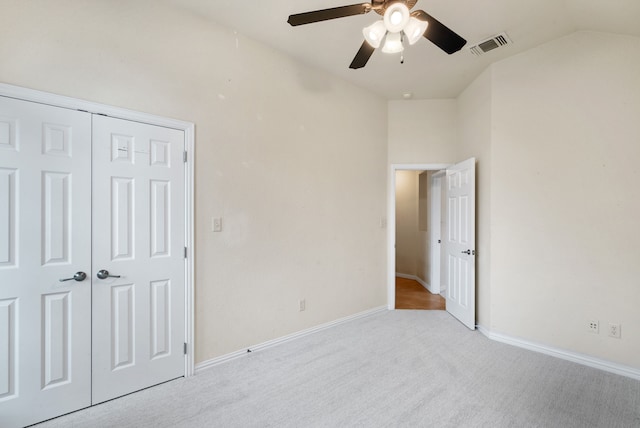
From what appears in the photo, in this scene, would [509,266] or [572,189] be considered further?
[509,266]

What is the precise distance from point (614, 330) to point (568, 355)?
0.46 m

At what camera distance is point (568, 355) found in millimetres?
2816

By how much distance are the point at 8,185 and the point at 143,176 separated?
73cm

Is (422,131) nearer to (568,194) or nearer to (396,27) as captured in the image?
(568,194)

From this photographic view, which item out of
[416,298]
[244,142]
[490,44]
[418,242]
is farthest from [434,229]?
[244,142]

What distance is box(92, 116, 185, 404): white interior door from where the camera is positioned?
2.10 meters

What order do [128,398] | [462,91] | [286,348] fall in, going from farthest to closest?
[462,91] < [286,348] < [128,398]

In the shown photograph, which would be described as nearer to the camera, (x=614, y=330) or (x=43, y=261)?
(x=43, y=261)

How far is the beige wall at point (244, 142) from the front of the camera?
2010 mm

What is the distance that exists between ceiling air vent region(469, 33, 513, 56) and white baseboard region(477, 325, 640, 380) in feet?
9.92

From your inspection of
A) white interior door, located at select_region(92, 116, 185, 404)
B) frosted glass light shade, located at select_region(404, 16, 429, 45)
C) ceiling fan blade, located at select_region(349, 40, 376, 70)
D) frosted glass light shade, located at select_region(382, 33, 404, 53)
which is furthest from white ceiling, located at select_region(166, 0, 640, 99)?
white interior door, located at select_region(92, 116, 185, 404)

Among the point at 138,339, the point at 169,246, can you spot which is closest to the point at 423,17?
the point at 169,246

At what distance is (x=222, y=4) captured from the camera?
2393mm

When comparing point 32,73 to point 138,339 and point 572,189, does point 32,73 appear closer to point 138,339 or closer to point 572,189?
point 138,339
